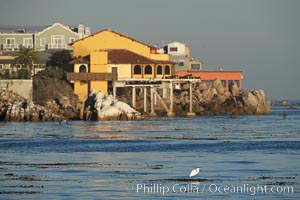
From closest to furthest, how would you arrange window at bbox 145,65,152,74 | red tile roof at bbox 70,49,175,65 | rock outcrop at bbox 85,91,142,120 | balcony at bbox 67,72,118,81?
1. rock outcrop at bbox 85,91,142,120
2. balcony at bbox 67,72,118,81
3. red tile roof at bbox 70,49,175,65
4. window at bbox 145,65,152,74

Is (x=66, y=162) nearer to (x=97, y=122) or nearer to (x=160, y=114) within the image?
(x=97, y=122)

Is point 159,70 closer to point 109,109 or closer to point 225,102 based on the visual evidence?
point 225,102

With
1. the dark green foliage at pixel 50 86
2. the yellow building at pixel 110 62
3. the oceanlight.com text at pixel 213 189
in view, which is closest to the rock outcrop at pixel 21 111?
the dark green foliage at pixel 50 86

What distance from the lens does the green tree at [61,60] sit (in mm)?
121688

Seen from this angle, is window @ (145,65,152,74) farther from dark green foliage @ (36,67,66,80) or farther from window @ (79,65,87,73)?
dark green foliage @ (36,67,66,80)

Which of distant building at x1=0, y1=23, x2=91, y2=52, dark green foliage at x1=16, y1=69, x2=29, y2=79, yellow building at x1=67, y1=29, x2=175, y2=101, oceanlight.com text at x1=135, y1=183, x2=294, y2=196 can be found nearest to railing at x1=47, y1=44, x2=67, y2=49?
distant building at x1=0, y1=23, x2=91, y2=52

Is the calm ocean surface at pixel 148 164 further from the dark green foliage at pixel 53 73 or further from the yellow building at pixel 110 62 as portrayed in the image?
the dark green foliage at pixel 53 73

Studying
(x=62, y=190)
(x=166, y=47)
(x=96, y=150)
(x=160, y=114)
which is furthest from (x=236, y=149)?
(x=166, y=47)

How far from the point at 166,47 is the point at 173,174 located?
116914 millimetres

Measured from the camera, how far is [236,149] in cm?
5625

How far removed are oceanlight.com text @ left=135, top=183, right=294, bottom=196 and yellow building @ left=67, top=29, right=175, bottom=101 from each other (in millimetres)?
74157

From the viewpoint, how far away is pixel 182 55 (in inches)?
5999

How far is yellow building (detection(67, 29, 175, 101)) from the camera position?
11125 cm

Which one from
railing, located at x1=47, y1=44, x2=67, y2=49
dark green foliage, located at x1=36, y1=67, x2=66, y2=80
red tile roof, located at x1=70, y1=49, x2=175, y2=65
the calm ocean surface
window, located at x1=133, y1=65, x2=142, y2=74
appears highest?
railing, located at x1=47, y1=44, x2=67, y2=49
